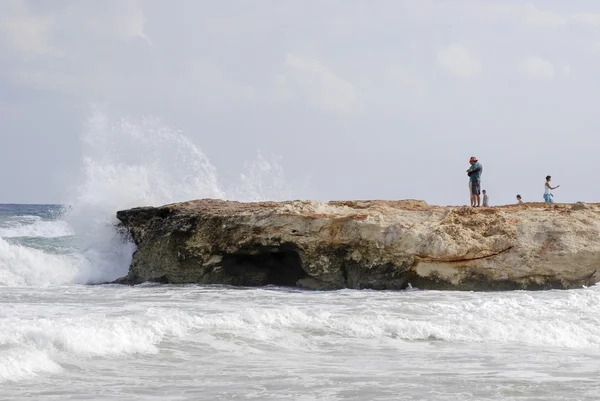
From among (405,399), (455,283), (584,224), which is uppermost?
(584,224)

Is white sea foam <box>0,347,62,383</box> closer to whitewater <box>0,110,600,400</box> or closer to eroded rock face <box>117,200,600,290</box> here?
whitewater <box>0,110,600,400</box>

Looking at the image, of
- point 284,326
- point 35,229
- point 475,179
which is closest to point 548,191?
point 475,179

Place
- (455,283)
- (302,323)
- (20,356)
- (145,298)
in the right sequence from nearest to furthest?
1. (20,356)
2. (302,323)
3. (145,298)
4. (455,283)

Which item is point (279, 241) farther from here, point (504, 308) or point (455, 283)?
point (504, 308)

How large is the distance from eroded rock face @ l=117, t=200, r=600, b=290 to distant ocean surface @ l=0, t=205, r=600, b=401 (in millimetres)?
622

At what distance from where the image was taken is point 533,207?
15336mm

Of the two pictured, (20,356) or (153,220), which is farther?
(153,220)

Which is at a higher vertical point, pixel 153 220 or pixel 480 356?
pixel 153 220

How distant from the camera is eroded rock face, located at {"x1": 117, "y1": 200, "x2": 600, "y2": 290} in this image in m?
13.5

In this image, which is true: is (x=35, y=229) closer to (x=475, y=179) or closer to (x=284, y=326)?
(x=475, y=179)

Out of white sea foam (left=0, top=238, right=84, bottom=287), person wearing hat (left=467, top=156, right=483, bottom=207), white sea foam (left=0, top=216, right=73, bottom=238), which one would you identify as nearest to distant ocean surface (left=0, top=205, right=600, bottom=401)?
white sea foam (left=0, top=238, right=84, bottom=287)

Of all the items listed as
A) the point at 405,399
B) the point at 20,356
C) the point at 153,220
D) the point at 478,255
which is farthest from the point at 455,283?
the point at 20,356

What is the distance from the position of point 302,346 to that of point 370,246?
4.83m

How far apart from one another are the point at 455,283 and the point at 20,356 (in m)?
7.79
